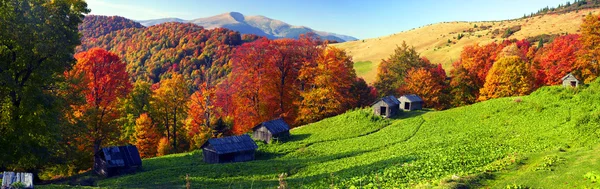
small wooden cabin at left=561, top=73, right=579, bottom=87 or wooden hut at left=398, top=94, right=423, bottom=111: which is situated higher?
small wooden cabin at left=561, top=73, right=579, bottom=87

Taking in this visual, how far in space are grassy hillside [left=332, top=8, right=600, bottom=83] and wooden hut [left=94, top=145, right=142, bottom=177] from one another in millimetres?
83345

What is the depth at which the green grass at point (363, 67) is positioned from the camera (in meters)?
123

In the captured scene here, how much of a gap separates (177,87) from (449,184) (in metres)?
43.2

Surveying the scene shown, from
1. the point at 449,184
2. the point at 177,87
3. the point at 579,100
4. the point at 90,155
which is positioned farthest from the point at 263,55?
the point at 449,184

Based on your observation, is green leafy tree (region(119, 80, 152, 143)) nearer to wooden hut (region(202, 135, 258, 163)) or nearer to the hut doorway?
wooden hut (region(202, 135, 258, 163))

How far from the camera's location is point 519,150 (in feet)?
92.0

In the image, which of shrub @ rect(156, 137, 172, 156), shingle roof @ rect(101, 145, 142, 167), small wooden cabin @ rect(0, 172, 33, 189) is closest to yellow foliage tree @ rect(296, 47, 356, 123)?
shrub @ rect(156, 137, 172, 156)

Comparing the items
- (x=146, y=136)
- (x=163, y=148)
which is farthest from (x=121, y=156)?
(x=146, y=136)

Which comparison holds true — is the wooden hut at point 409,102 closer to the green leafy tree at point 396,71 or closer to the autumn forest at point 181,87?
the autumn forest at point 181,87

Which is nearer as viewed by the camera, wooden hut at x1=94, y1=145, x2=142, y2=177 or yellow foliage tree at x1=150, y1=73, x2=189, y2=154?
wooden hut at x1=94, y1=145, x2=142, y2=177

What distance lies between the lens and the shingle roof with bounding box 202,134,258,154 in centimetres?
4197

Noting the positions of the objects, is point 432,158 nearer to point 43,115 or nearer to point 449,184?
point 449,184

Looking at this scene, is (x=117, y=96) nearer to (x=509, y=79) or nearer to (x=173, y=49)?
(x=509, y=79)

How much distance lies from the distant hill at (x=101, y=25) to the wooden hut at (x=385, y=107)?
5239 inches
